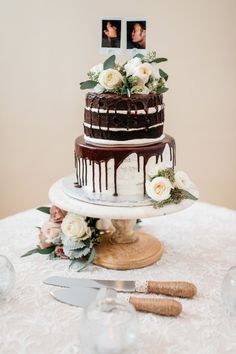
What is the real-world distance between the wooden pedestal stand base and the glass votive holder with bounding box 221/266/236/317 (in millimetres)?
362

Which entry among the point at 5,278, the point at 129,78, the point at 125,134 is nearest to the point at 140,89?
the point at 129,78

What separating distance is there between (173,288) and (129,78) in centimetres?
68

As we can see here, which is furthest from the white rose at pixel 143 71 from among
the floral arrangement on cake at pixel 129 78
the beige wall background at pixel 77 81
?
the beige wall background at pixel 77 81

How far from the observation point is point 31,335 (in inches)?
48.3

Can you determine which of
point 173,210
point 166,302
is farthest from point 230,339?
point 173,210

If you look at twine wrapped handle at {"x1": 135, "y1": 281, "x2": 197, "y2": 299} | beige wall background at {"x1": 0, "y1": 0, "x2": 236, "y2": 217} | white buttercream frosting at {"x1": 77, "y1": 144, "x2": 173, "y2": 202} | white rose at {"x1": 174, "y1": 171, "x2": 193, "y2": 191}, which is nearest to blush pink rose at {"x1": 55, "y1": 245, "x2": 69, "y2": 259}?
white buttercream frosting at {"x1": 77, "y1": 144, "x2": 173, "y2": 202}

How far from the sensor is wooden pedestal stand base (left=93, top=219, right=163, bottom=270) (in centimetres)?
162

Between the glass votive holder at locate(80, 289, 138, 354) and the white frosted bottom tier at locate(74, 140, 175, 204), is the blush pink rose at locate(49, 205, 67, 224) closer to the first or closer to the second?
the white frosted bottom tier at locate(74, 140, 175, 204)

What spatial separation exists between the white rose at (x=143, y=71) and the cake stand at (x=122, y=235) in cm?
42

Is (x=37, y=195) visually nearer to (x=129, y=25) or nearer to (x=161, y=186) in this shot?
(x=129, y=25)

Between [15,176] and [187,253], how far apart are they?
162 cm

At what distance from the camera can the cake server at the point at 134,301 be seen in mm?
1303

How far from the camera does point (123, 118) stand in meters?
1.60

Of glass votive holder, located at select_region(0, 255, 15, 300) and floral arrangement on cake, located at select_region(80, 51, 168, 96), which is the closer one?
glass votive holder, located at select_region(0, 255, 15, 300)
